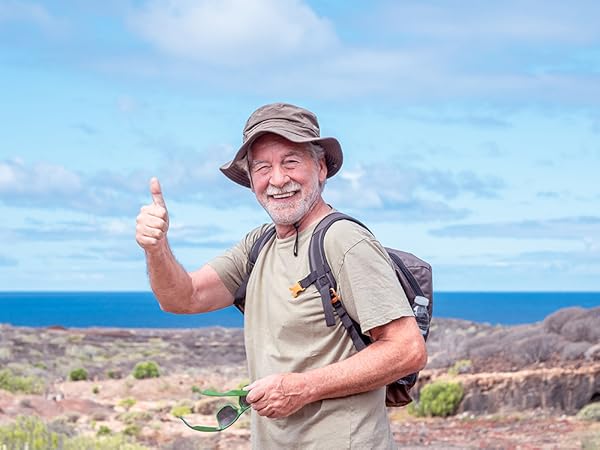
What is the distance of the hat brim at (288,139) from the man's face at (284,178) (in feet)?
0.17

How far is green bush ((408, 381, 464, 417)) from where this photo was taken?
13.8 m

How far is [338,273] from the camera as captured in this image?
3.23 m

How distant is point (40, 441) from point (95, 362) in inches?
700

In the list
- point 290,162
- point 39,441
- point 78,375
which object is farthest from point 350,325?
point 78,375

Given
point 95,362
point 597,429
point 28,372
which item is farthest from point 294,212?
point 95,362

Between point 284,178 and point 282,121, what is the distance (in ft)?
0.65

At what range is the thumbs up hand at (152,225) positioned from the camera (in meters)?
3.33

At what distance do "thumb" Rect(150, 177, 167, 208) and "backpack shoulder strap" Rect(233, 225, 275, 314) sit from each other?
1.44 feet

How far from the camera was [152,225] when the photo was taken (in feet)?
10.9

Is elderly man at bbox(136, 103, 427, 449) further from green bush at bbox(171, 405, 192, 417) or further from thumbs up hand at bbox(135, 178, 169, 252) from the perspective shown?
green bush at bbox(171, 405, 192, 417)

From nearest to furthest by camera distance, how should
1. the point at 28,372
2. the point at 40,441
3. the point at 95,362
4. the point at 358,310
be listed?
the point at 358,310 < the point at 40,441 < the point at 28,372 < the point at 95,362

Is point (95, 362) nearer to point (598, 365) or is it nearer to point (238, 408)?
point (598, 365)

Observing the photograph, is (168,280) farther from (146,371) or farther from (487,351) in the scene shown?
(146,371)

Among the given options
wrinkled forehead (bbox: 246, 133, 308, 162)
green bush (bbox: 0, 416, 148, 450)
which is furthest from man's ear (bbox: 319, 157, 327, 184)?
green bush (bbox: 0, 416, 148, 450)
